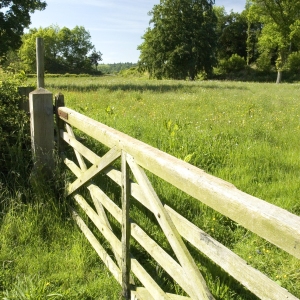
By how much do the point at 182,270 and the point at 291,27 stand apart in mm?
41549

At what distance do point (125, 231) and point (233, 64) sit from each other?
56.7 m

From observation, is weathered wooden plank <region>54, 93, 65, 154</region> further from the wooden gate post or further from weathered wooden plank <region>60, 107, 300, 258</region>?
weathered wooden plank <region>60, 107, 300, 258</region>

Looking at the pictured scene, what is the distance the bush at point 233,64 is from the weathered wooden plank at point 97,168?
55.5 metres

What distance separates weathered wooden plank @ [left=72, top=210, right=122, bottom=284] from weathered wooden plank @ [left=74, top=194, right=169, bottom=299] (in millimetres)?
143

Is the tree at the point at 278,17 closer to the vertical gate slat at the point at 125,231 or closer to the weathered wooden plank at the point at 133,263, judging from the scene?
the weathered wooden plank at the point at 133,263

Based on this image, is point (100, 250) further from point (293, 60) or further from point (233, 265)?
point (293, 60)

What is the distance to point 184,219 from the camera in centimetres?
194

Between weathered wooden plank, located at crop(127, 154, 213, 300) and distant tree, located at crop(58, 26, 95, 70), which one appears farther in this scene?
distant tree, located at crop(58, 26, 95, 70)

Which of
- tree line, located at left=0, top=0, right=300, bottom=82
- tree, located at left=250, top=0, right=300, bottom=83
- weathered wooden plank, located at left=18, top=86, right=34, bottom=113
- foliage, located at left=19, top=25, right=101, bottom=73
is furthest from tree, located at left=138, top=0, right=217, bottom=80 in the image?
foliage, located at left=19, top=25, right=101, bottom=73

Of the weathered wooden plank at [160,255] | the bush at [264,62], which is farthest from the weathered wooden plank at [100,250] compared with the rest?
the bush at [264,62]

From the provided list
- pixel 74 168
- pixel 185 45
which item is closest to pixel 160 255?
A: pixel 74 168

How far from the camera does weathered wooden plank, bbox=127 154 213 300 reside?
1764 mm

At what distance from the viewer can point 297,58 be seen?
149 feet

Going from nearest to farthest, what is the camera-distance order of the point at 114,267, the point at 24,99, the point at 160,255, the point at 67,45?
the point at 160,255
the point at 114,267
the point at 24,99
the point at 67,45
